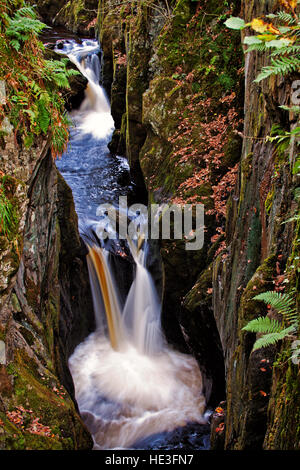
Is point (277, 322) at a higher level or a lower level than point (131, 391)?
higher

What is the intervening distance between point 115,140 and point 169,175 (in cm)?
633

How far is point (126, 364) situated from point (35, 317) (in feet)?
12.8

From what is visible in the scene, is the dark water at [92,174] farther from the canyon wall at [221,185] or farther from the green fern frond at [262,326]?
the green fern frond at [262,326]

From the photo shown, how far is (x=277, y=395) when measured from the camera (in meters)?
3.04

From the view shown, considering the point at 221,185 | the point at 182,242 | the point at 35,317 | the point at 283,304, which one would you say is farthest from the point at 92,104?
the point at 283,304

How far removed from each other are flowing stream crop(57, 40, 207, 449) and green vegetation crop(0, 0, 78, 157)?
1596 mm

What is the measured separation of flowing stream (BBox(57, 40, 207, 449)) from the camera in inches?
283

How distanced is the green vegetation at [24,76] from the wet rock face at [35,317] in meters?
0.34

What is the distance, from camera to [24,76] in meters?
5.18

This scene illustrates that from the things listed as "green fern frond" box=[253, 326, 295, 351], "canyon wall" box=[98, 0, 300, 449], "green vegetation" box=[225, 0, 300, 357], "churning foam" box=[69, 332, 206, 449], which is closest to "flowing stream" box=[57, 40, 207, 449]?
"churning foam" box=[69, 332, 206, 449]

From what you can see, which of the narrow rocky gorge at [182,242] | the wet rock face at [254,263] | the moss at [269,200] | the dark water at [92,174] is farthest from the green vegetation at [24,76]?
the dark water at [92,174]

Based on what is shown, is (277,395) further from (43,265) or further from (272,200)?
(43,265)

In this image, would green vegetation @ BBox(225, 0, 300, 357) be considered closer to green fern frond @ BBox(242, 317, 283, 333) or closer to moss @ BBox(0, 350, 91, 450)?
green fern frond @ BBox(242, 317, 283, 333)

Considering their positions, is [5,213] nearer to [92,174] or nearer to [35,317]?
[35,317]
